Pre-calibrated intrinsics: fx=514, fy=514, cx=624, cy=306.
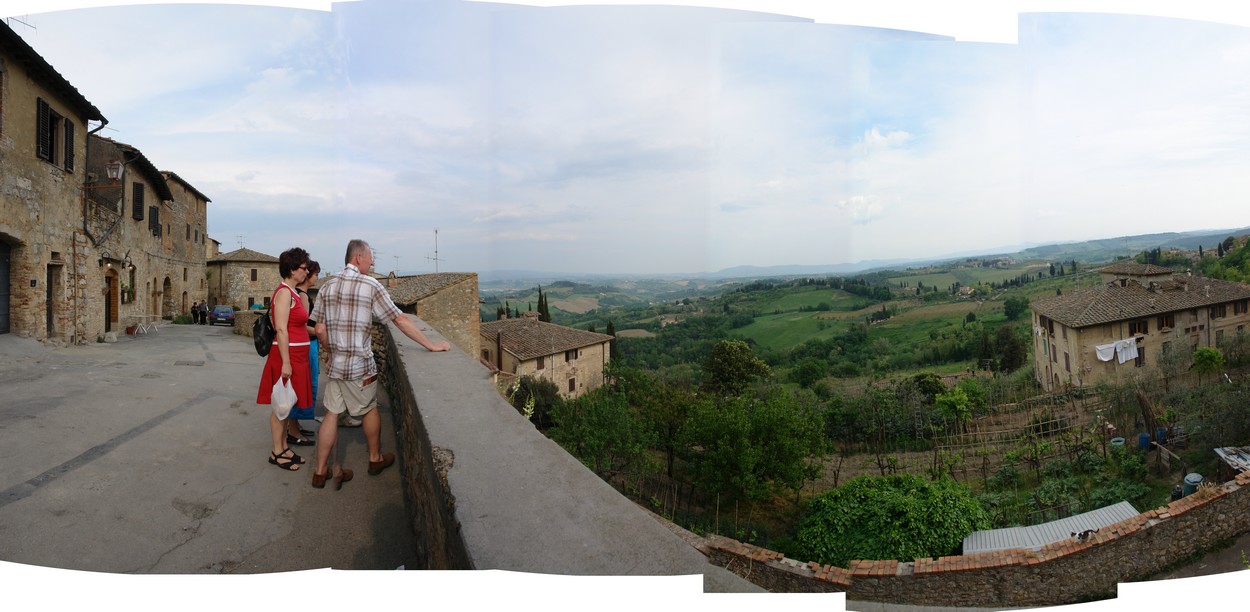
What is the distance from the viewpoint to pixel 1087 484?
11969mm

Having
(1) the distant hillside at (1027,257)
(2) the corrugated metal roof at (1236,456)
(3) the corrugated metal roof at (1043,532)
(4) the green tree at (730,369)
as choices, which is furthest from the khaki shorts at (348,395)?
(4) the green tree at (730,369)

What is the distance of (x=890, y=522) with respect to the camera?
996 centimetres

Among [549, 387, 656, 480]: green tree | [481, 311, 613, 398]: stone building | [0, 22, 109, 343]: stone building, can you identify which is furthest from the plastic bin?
[481, 311, 613, 398]: stone building

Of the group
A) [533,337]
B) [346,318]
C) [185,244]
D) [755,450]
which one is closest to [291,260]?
[346,318]

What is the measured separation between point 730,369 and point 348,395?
107 feet

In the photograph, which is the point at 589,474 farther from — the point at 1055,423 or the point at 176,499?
the point at 1055,423

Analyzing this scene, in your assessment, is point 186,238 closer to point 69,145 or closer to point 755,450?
point 69,145

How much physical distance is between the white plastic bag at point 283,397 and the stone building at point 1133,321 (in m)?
23.3

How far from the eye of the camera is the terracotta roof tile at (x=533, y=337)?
25.7m

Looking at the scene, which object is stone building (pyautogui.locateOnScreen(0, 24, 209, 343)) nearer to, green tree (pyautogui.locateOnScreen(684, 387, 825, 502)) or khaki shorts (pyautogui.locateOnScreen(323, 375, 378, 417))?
khaki shorts (pyautogui.locateOnScreen(323, 375, 378, 417))

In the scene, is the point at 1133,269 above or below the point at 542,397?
above

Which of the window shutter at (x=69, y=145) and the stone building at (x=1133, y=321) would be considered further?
the stone building at (x=1133, y=321)

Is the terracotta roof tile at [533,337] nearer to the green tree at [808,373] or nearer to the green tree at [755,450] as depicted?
the green tree at [755,450]

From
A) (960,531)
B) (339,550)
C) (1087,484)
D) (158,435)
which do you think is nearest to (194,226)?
(158,435)
